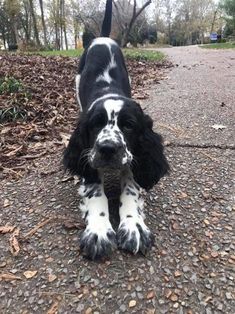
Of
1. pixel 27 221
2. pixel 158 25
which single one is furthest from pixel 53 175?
pixel 158 25

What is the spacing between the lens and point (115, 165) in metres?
2.40

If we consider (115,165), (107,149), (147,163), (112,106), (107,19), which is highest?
(107,19)

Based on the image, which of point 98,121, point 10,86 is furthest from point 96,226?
point 10,86

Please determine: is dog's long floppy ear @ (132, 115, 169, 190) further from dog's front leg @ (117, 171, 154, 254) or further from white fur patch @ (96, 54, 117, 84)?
white fur patch @ (96, 54, 117, 84)

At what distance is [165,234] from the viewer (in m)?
2.37

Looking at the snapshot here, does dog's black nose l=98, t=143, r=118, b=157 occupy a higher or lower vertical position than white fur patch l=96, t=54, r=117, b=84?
lower

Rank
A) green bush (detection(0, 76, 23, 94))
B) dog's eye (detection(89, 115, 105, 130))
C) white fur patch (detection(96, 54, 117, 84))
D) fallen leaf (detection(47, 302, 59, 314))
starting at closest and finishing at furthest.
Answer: fallen leaf (detection(47, 302, 59, 314)) < dog's eye (detection(89, 115, 105, 130)) < white fur patch (detection(96, 54, 117, 84)) < green bush (detection(0, 76, 23, 94))

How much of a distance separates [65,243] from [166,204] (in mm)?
795

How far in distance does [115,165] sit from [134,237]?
1.55 ft

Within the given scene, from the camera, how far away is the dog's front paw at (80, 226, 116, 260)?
211 cm

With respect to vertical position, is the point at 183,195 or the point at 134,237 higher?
the point at 134,237

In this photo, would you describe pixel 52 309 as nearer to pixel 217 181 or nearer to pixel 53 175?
pixel 53 175

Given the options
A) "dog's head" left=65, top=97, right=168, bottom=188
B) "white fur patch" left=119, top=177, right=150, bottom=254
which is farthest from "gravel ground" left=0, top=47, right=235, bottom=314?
"dog's head" left=65, top=97, right=168, bottom=188

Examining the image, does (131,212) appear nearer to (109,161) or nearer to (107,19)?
(109,161)
